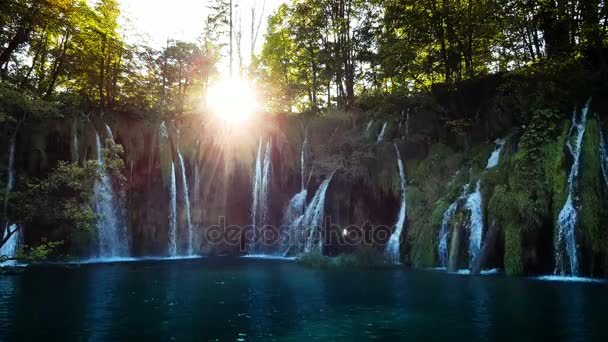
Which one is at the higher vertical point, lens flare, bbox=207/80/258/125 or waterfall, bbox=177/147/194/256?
lens flare, bbox=207/80/258/125

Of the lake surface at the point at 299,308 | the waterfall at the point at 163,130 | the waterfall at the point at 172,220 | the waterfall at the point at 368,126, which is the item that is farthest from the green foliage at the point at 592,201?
the waterfall at the point at 163,130

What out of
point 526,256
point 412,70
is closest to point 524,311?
point 526,256

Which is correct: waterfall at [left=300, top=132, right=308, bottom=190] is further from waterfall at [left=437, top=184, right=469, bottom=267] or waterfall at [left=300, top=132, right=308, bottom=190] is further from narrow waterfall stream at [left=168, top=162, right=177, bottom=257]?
waterfall at [left=437, top=184, right=469, bottom=267]

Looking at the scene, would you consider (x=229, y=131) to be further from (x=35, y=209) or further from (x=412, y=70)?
(x=35, y=209)

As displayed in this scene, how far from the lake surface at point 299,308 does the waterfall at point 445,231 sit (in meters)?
2.29

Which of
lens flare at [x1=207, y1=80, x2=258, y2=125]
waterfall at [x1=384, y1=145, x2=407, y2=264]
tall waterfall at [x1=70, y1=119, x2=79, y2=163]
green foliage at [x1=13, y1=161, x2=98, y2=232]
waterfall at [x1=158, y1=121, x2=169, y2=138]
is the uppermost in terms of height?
lens flare at [x1=207, y1=80, x2=258, y2=125]

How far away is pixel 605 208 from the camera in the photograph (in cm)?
1393

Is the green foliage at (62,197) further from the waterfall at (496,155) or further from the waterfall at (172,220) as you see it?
the waterfall at (496,155)

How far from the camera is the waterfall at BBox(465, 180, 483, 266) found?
16.7 m

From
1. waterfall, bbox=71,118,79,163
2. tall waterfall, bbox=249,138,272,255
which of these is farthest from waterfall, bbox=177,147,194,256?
waterfall, bbox=71,118,79,163

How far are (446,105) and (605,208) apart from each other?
12318mm

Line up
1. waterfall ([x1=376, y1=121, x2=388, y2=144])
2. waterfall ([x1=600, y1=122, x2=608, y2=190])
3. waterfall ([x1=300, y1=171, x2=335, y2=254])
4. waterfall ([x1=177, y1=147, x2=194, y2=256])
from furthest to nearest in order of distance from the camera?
waterfall ([x1=177, y1=147, x2=194, y2=256]) < waterfall ([x1=376, y1=121, x2=388, y2=144]) < waterfall ([x1=300, y1=171, x2=335, y2=254]) < waterfall ([x1=600, y1=122, x2=608, y2=190])
